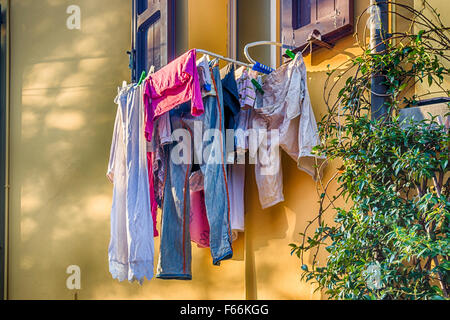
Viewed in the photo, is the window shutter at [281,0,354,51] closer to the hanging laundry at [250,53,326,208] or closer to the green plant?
the hanging laundry at [250,53,326,208]

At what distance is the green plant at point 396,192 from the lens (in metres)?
1.97

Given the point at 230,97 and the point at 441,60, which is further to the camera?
the point at 230,97

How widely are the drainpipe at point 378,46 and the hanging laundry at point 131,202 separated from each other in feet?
3.67

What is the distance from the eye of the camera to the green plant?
197 cm

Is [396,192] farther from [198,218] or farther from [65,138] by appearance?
[65,138]

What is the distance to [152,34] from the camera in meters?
3.77

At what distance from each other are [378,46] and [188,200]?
109 cm

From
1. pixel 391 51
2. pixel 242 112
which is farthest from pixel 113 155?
pixel 391 51

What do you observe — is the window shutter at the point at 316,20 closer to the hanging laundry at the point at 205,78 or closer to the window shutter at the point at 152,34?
the hanging laundry at the point at 205,78

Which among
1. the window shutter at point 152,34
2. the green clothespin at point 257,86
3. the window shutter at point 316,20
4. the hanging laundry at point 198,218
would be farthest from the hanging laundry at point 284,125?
the window shutter at point 152,34

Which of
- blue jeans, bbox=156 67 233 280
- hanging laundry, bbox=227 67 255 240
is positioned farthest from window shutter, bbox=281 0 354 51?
blue jeans, bbox=156 67 233 280

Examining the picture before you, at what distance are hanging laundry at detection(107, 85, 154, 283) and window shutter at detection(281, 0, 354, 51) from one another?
0.78m

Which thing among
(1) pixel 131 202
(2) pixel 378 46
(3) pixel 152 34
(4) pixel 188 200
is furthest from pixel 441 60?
(3) pixel 152 34

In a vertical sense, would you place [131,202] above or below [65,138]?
below
